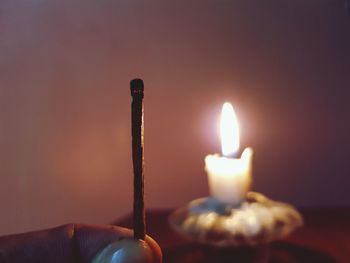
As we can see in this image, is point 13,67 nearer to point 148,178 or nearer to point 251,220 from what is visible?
point 148,178

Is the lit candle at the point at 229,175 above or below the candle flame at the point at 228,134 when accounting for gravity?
below

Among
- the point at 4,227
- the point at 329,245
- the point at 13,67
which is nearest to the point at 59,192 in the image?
the point at 4,227

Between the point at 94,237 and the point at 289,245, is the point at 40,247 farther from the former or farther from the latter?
the point at 289,245

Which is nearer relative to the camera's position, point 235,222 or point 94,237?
point 235,222

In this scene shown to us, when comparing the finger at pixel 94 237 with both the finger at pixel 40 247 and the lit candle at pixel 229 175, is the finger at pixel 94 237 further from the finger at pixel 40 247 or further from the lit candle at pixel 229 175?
the lit candle at pixel 229 175

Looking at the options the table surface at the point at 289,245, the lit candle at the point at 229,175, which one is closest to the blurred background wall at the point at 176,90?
the table surface at the point at 289,245

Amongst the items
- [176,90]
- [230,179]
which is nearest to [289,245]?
[230,179]
